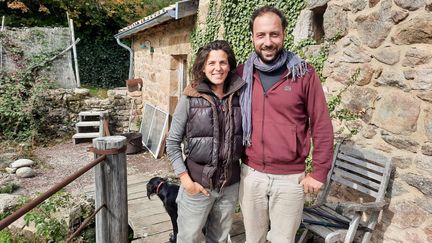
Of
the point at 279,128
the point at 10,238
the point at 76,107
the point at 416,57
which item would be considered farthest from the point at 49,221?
the point at 76,107

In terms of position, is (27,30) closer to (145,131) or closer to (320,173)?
(145,131)

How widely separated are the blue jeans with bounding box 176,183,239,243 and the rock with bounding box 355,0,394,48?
1.73m

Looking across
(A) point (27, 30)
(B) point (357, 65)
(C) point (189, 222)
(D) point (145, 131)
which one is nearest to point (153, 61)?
(D) point (145, 131)

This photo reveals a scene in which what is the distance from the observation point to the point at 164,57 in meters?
7.00

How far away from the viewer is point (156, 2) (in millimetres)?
16094

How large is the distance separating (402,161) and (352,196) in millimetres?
614

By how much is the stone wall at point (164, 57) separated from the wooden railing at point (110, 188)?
3828 millimetres

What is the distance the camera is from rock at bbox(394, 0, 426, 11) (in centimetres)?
231

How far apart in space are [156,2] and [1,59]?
29.4 ft

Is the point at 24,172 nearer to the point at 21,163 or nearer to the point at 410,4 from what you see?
the point at 21,163

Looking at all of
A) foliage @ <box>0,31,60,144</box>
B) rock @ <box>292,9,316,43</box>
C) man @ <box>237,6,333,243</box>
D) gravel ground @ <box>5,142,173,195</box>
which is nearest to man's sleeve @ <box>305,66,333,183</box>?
man @ <box>237,6,333,243</box>

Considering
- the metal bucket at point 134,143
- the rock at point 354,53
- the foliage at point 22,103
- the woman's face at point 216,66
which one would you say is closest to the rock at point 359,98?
the rock at point 354,53

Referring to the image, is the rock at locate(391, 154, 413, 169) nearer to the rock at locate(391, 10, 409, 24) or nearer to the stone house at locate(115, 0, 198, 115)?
the rock at locate(391, 10, 409, 24)

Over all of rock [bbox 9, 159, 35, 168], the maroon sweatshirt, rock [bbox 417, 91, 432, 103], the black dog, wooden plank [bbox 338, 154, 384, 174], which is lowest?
rock [bbox 9, 159, 35, 168]
